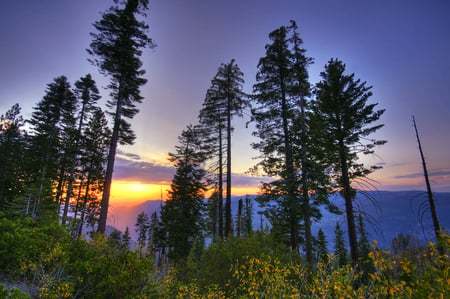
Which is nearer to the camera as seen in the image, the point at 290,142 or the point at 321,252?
the point at 321,252

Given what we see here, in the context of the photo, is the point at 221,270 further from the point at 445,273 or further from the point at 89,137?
the point at 89,137

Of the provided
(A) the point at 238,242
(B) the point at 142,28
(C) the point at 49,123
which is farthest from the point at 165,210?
(B) the point at 142,28

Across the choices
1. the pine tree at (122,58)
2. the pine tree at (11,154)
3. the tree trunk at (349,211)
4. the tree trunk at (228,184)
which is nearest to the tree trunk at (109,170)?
the pine tree at (122,58)

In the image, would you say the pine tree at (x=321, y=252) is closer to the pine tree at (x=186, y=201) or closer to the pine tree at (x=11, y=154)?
the pine tree at (x=186, y=201)

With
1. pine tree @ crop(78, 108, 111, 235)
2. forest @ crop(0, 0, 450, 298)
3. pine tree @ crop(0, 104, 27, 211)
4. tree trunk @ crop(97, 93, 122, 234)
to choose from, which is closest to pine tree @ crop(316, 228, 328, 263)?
forest @ crop(0, 0, 450, 298)

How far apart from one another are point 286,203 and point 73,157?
66.1 ft

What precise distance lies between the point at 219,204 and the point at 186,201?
26.5 ft

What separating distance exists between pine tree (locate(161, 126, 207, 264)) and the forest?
0.25 metres

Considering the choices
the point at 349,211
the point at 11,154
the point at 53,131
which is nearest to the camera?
the point at 349,211

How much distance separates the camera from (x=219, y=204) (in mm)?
17000

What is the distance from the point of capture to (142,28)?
1242 centimetres

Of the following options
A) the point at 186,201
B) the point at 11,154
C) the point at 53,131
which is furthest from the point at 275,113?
the point at 11,154

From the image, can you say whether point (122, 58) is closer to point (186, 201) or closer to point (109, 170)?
point (109, 170)

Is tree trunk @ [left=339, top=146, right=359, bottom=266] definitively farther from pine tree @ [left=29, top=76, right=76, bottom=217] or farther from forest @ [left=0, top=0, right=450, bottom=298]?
pine tree @ [left=29, top=76, right=76, bottom=217]
